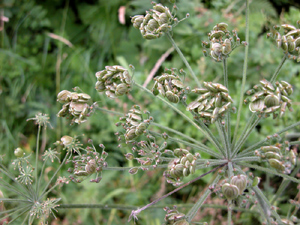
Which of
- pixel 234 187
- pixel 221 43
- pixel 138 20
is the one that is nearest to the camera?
pixel 234 187

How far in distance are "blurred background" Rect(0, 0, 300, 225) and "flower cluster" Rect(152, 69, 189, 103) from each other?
2.24 m

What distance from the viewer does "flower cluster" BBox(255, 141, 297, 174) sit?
2.19 m

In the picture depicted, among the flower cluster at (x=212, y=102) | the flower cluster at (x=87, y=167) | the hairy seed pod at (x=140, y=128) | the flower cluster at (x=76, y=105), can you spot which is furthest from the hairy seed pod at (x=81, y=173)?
the flower cluster at (x=212, y=102)

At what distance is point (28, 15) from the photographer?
20.1 ft

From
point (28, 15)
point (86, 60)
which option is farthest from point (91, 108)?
point (28, 15)

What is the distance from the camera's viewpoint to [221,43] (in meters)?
2.55

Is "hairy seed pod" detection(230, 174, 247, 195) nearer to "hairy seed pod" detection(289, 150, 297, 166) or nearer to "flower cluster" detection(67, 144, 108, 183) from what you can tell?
"hairy seed pod" detection(289, 150, 297, 166)

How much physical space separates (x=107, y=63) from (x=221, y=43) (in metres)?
3.99

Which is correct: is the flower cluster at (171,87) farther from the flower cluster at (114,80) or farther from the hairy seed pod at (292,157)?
the hairy seed pod at (292,157)

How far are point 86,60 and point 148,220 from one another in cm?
329

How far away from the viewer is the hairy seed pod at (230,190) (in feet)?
6.97

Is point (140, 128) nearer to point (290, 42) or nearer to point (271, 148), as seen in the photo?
point (271, 148)

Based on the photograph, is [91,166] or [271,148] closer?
[271,148]

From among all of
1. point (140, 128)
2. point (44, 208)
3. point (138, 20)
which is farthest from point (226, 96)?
point (44, 208)
